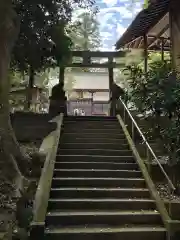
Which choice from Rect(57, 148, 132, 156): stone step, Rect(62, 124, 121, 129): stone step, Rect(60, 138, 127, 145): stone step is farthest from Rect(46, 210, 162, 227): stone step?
Rect(62, 124, 121, 129): stone step

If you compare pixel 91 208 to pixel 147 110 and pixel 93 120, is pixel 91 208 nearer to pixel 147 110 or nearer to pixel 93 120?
pixel 147 110

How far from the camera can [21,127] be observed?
13.4 meters

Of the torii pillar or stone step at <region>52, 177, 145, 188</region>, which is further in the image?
the torii pillar

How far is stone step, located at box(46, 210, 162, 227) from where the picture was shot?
265 inches

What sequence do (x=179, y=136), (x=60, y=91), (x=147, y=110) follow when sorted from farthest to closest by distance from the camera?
(x=60, y=91), (x=147, y=110), (x=179, y=136)

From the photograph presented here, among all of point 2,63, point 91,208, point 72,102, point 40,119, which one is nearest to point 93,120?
point 40,119

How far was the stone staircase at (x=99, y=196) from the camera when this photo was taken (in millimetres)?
6363

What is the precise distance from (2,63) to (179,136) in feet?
16.4

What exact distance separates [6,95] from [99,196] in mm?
3638

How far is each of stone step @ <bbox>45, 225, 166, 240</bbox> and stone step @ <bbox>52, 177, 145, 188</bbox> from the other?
5.86 feet

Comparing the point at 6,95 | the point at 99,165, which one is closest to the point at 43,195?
the point at 99,165

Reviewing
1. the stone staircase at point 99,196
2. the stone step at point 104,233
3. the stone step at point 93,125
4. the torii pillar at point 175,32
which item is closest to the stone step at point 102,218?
the stone staircase at point 99,196

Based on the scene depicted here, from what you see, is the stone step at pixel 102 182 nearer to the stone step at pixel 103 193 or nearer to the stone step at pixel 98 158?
the stone step at pixel 103 193

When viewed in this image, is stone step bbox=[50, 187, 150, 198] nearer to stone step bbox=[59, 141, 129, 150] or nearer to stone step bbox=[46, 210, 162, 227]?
stone step bbox=[46, 210, 162, 227]
